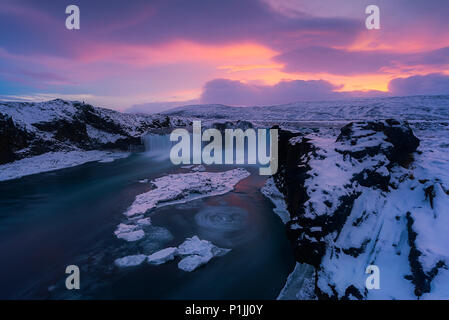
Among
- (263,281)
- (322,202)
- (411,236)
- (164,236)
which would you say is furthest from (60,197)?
(411,236)

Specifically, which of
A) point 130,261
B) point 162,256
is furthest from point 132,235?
point 162,256

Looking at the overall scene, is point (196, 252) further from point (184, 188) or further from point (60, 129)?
point (60, 129)

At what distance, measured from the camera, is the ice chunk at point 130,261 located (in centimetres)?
873

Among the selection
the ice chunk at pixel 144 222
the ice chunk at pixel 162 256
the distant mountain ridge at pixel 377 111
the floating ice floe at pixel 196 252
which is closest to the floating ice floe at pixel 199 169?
the ice chunk at pixel 144 222

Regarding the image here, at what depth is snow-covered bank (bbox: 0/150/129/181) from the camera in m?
21.9

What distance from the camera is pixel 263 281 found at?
26.6 ft

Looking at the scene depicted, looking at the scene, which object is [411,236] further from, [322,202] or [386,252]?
[322,202]

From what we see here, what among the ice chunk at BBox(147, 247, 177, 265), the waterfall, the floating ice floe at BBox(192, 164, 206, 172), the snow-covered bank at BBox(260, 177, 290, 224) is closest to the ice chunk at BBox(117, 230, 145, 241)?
the ice chunk at BBox(147, 247, 177, 265)

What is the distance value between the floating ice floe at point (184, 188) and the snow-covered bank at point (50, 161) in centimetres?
1414

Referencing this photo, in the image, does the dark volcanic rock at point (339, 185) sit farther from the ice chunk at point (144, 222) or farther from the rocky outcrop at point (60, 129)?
the rocky outcrop at point (60, 129)

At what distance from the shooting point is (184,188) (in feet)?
54.9

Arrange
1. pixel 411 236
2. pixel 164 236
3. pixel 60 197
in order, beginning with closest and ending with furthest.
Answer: pixel 411 236 → pixel 164 236 → pixel 60 197
